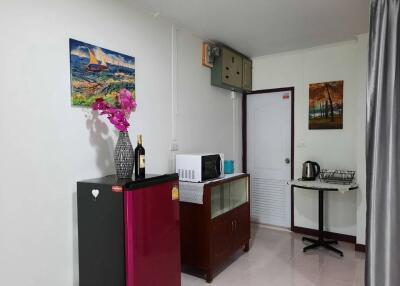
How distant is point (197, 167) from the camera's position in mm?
2906

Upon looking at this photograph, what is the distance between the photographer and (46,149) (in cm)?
201

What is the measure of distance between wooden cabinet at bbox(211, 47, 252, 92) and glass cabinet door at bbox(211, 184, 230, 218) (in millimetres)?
1473

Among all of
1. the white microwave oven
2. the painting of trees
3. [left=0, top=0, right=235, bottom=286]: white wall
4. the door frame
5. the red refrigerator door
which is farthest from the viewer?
the door frame

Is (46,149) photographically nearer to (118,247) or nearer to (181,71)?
(118,247)

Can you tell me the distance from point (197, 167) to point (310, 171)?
179cm

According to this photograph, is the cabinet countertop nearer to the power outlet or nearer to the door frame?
the power outlet

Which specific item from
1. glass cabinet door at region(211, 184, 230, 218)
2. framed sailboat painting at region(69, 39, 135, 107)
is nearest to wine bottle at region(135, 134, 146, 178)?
framed sailboat painting at region(69, 39, 135, 107)

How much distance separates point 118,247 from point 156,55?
76.3 inches

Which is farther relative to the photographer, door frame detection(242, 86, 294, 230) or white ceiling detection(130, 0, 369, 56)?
door frame detection(242, 86, 294, 230)

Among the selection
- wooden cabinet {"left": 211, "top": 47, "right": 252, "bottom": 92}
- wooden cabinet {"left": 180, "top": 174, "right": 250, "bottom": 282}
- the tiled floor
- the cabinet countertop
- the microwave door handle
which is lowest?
the tiled floor

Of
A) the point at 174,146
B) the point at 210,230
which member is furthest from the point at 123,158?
the point at 210,230

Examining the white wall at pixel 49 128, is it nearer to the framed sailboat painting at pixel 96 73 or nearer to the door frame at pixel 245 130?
the framed sailboat painting at pixel 96 73

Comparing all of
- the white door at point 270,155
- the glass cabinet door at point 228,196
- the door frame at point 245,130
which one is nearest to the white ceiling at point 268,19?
the door frame at point 245,130

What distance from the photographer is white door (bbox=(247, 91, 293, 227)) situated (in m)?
4.37
